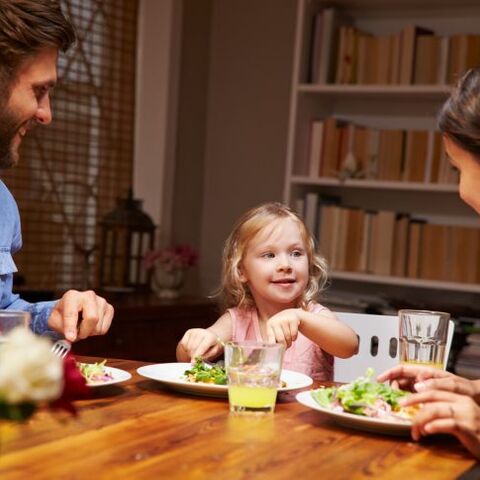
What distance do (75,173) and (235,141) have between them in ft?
2.57

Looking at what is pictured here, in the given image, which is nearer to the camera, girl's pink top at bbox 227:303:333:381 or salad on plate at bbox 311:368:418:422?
salad on plate at bbox 311:368:418:422

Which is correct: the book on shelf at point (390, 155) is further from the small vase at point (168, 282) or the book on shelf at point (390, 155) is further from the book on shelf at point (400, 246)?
the small vase at point (168, 282)

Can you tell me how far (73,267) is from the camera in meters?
4.26

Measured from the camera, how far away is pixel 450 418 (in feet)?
4.35

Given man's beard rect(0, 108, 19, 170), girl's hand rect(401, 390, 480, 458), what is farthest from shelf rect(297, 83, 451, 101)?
girl's hand rect(401, 390, 480, 458)

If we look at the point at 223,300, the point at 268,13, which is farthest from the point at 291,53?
the point at 223,300

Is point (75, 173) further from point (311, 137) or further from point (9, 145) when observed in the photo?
point (9, 145)

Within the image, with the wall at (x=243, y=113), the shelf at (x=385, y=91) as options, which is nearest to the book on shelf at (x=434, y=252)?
the shelf at (x=385, y=91)

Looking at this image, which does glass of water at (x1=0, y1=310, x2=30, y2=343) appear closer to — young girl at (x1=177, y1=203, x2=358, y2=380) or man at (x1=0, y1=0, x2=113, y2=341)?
man at (x1=0, y1=0, x2=113, y2=341)

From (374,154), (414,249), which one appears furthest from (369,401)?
(374,154)

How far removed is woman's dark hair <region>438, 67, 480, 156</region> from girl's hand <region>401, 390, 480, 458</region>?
0.48 metres

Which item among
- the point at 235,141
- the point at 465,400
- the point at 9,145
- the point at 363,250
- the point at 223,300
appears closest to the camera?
the point at 465,400

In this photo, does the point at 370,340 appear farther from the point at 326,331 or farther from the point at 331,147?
the point at 331,147

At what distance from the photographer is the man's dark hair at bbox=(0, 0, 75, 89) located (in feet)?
6.17
